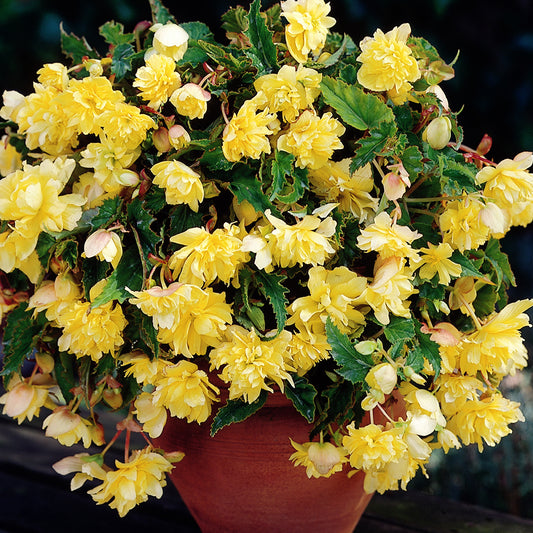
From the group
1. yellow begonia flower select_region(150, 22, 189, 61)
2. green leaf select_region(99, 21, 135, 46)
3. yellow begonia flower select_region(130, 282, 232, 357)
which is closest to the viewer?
yellow begonia flower select_region(130, 282, 232, 357)

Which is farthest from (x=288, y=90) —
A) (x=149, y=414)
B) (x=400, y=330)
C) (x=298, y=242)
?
(x=149, y=414)

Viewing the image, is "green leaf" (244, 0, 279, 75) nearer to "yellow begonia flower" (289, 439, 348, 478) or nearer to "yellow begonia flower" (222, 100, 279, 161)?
"yellow begonia flower" (222, 100, 279, 161)

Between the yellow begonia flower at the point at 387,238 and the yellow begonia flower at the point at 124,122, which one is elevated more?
the yellow begonia flower at the point at 124,122

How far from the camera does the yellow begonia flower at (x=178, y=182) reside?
62cm

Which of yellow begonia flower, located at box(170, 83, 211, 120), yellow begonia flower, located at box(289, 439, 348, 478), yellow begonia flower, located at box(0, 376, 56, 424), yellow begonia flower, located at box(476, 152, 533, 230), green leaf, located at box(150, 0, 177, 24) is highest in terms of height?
green leaf, located at box(150, 0, 177, 24)

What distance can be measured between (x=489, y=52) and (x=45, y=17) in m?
1.25

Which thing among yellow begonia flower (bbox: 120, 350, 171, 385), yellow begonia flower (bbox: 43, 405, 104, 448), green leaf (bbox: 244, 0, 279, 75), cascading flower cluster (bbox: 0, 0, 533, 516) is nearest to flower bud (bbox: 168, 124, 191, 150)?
cascading flower cluster (bbox: 0, 0, 533, 516)

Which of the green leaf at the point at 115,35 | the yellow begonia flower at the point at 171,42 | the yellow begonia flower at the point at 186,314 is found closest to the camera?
the yellow begonia flower at the point at 186,314

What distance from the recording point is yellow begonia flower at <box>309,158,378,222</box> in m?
0.67

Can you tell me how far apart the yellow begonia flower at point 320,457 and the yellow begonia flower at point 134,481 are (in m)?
0.15

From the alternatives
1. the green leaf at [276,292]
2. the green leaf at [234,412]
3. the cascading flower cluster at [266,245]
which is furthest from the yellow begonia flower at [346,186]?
the green leaf at [234,412]

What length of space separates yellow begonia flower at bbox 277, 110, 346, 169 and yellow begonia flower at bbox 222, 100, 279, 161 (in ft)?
0.08

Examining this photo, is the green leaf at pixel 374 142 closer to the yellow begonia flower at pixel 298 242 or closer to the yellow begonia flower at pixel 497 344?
the yellow begonia flower at pixel 298 242

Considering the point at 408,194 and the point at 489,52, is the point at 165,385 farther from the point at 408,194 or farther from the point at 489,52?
the point at 489,52
